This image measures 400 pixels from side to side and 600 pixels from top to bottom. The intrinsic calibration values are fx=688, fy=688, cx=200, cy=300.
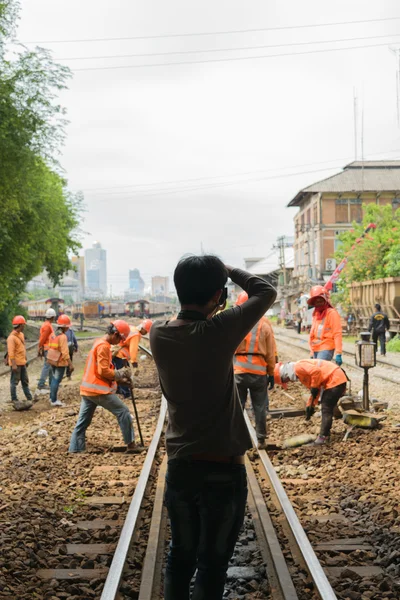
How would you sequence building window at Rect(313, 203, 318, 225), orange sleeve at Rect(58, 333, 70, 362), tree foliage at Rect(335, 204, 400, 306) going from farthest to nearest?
1. building window at Rect(313, 203, 318, 225)
2. tree foliage at Rect(335, 204, 400, 306)
3. orange sleeve at Rect(58, 333, 70, 362)

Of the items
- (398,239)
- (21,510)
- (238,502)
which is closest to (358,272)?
(398,239)

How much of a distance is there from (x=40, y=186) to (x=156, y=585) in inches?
1103

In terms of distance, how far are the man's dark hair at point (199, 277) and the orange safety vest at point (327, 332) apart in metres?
7.11

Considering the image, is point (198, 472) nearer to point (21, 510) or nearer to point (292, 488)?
point (21, 510)

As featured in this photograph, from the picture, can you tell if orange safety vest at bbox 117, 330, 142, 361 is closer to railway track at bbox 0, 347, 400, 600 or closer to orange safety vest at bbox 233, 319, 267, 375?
orange safety vest at bbox 233, 319, 267, 375

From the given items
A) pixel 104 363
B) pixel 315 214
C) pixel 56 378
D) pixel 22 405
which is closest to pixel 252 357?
pixel 104 363

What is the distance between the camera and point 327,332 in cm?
1009

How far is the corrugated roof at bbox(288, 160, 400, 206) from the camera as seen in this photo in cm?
6562

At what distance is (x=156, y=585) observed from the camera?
4371 mm

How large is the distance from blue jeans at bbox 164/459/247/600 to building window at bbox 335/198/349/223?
2541 inches

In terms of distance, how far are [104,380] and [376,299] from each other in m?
24.3

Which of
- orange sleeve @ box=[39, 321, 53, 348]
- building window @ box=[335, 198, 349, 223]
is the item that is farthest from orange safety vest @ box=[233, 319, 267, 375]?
building window @ box=[335, 198, 349, 223]

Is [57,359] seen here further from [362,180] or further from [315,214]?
[362,180]

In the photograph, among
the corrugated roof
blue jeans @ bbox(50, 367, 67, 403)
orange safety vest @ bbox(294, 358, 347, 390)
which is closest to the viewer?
orange safety vest @ bbox(294, 358, 347, 390)
